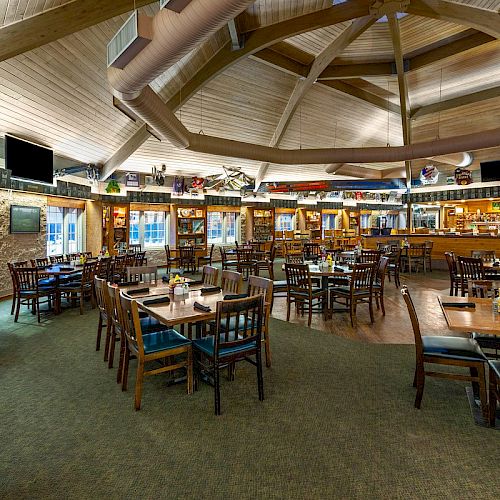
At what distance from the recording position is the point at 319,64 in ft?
26.5

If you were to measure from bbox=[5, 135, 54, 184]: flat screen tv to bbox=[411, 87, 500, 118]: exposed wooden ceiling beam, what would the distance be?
11055 mm

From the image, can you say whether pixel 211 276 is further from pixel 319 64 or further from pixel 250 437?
pixel 319 64

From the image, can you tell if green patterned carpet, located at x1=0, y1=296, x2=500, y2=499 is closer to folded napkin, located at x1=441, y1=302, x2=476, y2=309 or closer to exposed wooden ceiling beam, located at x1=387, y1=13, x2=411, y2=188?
folded napkin, located at x1=441, y1=302, x2=476, y2=309

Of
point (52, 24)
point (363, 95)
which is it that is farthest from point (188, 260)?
point (52, 24)

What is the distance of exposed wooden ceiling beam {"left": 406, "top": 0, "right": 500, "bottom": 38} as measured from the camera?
19.1 feet

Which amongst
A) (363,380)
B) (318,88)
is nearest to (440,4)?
(318,88)

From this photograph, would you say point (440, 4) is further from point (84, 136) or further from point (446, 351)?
point (84, 136)

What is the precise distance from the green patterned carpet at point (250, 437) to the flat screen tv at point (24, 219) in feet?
17.8

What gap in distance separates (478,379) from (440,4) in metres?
6.26

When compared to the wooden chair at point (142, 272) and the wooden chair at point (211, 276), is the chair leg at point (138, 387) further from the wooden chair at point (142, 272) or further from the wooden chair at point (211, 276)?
the wooden chair at point (142, 272)

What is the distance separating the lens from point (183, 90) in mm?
8055

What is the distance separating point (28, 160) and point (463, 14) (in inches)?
359

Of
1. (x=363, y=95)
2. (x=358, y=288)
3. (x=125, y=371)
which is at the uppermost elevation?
(x=363, y=95)

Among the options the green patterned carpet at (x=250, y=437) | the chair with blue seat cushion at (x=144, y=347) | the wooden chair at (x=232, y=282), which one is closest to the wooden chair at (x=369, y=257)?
the green patterned carpet at (x=250, y=437)
